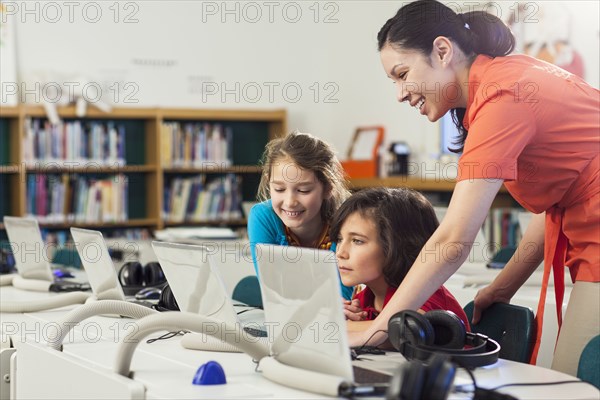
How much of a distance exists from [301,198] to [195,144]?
3.92 m

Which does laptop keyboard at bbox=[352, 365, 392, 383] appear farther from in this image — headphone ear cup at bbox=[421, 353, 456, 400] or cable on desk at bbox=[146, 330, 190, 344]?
cable on desk at bbox=[146, 330, 190, 344]

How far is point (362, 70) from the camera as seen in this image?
6637mm

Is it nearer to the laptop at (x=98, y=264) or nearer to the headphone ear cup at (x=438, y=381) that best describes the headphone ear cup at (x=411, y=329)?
the headphone ear cup at (x=438, y=381)

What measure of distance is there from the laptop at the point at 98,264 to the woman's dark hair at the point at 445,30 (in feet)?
3.06

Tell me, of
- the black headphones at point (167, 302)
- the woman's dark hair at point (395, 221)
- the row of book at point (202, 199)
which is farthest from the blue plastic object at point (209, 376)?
the row of book at point (202, 199)

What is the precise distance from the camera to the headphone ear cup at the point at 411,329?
1589 millimetres

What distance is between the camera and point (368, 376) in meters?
1.52

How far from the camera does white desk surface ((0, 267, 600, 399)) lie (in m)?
1.46

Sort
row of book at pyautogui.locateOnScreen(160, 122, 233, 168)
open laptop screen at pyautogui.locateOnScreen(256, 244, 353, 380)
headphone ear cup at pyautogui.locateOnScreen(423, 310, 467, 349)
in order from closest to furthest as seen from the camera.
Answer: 1. open laptop screen at pyautogui.locateOnScreen(256, 244, 353, 380)
2. headphone ear cup at pyautogui.locateOnScreen(423, 310, 467, 349)
3. row of book at pyautogui.locateOnScreen(160, 122, 233, 168)

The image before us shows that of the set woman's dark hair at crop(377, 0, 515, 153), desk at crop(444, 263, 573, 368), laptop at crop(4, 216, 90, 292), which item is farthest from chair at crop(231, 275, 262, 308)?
woman's dark hair at crop(377, 0, 515, 153)

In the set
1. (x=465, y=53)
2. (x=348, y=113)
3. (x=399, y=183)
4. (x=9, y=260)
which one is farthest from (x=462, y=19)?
(x=348, y=113)

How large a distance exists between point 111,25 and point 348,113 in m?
1.88

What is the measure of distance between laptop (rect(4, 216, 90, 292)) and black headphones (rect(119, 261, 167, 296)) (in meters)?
0.33

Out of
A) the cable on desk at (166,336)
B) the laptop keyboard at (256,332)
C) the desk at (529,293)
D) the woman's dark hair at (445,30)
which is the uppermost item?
the woman's dark hair at (445,30)
